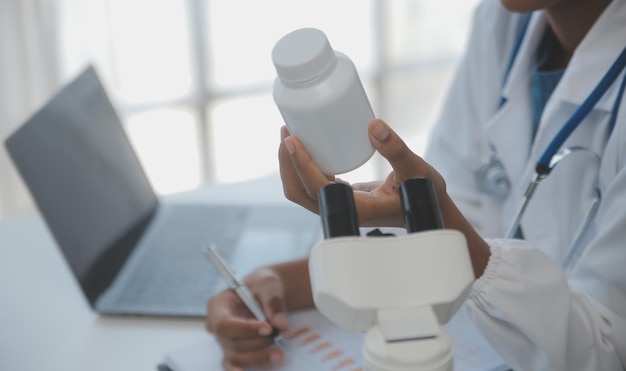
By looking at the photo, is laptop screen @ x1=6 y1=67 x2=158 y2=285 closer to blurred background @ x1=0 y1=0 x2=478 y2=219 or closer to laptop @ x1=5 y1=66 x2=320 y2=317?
laptop @ x1=5 y1=66 x2=320 y2=317

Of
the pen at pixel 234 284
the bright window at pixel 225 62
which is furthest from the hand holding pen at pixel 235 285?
the bright window at pixel 225 62

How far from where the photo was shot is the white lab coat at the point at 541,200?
2.59 feet

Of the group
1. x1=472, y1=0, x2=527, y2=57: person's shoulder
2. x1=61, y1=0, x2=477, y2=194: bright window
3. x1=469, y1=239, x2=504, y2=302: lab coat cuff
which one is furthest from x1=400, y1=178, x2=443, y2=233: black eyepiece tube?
x1=61, y1=0, x2=477, y2=194: bright window

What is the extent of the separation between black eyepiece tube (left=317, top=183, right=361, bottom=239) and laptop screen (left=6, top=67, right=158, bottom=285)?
0.59 m

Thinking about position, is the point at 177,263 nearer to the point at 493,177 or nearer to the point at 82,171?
the point at 82,171

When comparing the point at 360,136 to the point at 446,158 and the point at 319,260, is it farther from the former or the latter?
the point at 446,158

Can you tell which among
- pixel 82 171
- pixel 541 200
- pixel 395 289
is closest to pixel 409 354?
pixel 395 289

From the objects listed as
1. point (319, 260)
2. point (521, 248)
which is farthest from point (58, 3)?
point (319, 260)

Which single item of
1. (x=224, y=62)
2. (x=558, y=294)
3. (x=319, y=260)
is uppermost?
(x=319, y=260)

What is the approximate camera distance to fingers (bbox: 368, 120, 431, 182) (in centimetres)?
64

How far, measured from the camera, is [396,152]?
65 centimetres

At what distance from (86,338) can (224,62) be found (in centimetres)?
143

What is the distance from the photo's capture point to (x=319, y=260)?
0.46 metres

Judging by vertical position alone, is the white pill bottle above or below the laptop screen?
above
